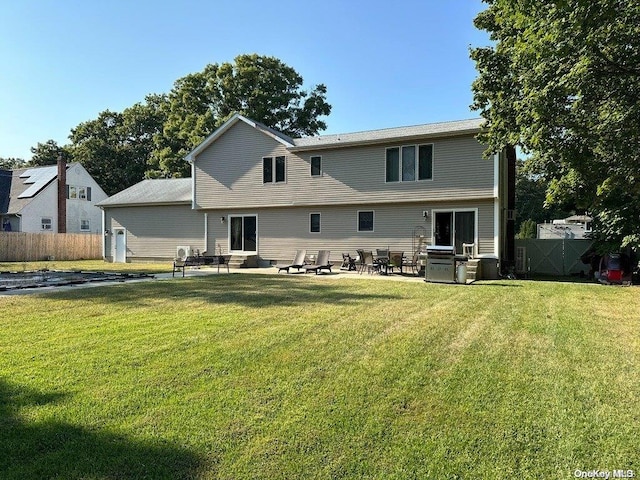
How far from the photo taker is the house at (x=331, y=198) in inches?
607

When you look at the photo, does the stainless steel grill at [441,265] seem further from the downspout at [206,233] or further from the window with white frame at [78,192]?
the window with white frame at [78,192]

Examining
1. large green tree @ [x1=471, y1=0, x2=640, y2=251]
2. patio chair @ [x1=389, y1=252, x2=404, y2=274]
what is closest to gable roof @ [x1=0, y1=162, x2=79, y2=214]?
patio chair @ [x1=389, y1=252, x2=404, y2=274]

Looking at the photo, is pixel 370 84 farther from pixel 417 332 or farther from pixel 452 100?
pixel 417 332

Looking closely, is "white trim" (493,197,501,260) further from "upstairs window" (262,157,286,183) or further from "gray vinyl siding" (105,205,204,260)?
"gray vinyl siding" (105,205,204,260)

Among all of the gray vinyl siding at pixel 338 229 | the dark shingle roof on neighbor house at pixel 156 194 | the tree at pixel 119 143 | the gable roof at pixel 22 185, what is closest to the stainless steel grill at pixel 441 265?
the gray vinyl siding at pixel 338 229

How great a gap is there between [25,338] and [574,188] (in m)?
12.7

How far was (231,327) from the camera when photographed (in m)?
6.16

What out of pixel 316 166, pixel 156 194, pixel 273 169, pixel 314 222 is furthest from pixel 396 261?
pixel 156 194

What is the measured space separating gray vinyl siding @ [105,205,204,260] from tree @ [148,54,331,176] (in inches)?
511

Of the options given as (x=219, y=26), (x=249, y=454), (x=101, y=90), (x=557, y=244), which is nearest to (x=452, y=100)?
(x=557, y=244)

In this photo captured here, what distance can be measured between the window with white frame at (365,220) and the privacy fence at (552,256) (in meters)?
5.89

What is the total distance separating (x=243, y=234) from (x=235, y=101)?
19690 mm

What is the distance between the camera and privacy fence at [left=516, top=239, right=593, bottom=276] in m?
16.6

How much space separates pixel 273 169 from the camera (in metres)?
19.0
